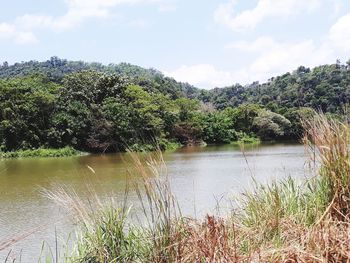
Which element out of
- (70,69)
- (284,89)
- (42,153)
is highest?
(70,69)

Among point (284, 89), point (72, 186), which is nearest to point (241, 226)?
point (72, 186)

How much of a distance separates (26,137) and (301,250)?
27.2 m

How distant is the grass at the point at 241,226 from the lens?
2236 millimetres

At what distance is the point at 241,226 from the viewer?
298cm

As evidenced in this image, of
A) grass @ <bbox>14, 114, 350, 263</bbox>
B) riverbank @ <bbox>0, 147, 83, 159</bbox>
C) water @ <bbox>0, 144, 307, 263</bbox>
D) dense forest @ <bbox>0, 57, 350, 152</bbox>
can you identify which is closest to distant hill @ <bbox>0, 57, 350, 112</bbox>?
dense forest @ <bbox>0, 57, 350, 152</bbox>

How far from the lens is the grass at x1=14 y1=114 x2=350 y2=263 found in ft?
7.34

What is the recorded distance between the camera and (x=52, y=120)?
28.7 m

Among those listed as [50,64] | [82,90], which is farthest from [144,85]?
[50,64]

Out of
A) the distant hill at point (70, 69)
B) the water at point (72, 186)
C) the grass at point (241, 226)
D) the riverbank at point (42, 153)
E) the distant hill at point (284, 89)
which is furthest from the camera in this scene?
the distant hill at point (70, 69)

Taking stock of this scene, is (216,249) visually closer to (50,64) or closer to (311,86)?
(311,86)

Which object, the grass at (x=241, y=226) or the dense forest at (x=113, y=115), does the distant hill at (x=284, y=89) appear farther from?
the grass at (x=241, y=226)

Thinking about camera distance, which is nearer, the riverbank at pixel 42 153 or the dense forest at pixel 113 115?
the riverbank at pixel 42 153

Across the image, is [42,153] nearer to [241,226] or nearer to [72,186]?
[72,186]

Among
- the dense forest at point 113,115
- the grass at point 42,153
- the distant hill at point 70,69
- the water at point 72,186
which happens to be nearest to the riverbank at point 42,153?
the grass at point 42,153
